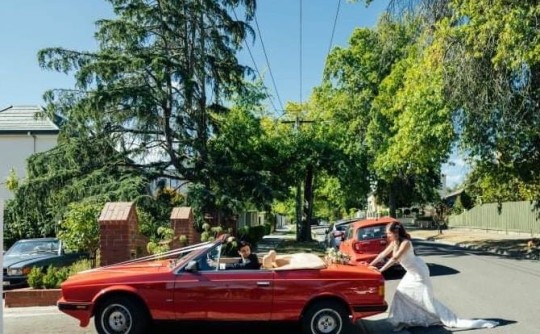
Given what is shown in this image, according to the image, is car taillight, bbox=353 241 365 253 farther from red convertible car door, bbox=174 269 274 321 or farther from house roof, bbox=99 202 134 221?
red convertible car door, bbox=174 269 274 321

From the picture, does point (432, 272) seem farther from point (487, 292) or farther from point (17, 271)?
point (17, 271)

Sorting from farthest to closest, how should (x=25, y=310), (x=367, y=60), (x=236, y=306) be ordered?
1. (x=367, y=60)
2. (x=25, y=310)
3. (x=236, y=306)

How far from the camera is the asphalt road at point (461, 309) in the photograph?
871 cm

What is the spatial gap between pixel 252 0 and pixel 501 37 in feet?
41.6

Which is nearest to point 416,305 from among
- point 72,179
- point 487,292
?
point 487,292

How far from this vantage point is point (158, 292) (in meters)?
8.05

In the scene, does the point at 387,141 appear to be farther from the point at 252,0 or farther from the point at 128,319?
the point at 128,319

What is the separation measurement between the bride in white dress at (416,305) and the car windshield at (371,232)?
6.99m

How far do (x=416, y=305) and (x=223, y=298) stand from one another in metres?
2.89

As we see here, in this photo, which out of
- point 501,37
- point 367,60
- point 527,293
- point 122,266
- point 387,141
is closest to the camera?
point 122,266

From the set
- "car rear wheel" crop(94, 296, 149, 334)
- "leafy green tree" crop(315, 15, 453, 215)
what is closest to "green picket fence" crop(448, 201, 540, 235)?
"leafy green tree" crop(315, 15, 453, 215)

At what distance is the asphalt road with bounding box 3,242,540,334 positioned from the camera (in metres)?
8.71

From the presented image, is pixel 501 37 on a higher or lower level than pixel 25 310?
higher

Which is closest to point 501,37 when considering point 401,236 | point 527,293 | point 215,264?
point 527,293
